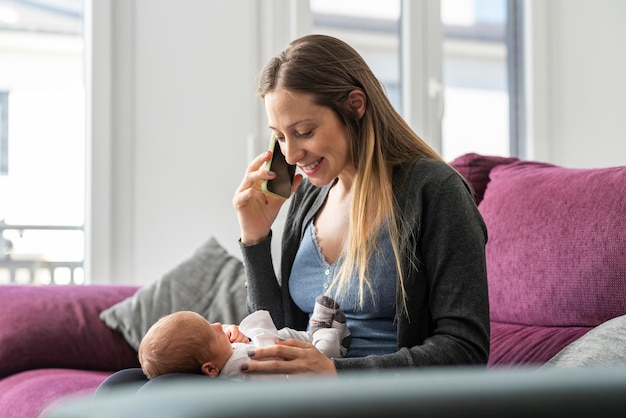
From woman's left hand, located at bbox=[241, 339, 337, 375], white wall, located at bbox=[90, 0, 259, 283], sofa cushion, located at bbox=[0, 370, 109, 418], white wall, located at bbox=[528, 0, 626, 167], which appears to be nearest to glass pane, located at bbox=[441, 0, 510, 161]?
white wall, located at bbox=[528, 0, 626, 167]

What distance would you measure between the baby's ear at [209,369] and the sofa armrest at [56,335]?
1.14 metres

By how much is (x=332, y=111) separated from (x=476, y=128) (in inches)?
97.2

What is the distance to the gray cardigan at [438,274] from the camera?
4.82 ft

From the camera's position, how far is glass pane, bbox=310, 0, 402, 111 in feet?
12.3

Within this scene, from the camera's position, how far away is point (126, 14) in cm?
335

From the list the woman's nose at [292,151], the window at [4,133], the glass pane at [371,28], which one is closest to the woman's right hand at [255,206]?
the woman's nose at [292,151]

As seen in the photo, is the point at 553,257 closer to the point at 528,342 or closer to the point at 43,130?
the point at 528,342

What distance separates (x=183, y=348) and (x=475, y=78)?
289 centimetres

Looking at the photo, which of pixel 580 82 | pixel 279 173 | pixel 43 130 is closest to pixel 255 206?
pixel 279 173

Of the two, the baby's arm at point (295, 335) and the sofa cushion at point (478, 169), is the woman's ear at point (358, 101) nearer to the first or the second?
the baby's arm at point (295, 335)

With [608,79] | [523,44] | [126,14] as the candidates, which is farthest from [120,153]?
[608,79]

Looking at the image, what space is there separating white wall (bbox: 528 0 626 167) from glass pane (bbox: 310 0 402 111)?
669mm

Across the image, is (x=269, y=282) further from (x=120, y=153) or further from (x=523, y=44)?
(x=523, y=44)

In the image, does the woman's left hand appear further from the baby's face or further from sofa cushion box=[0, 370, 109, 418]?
sofa cushion box=[0, 370, 109, 418]
